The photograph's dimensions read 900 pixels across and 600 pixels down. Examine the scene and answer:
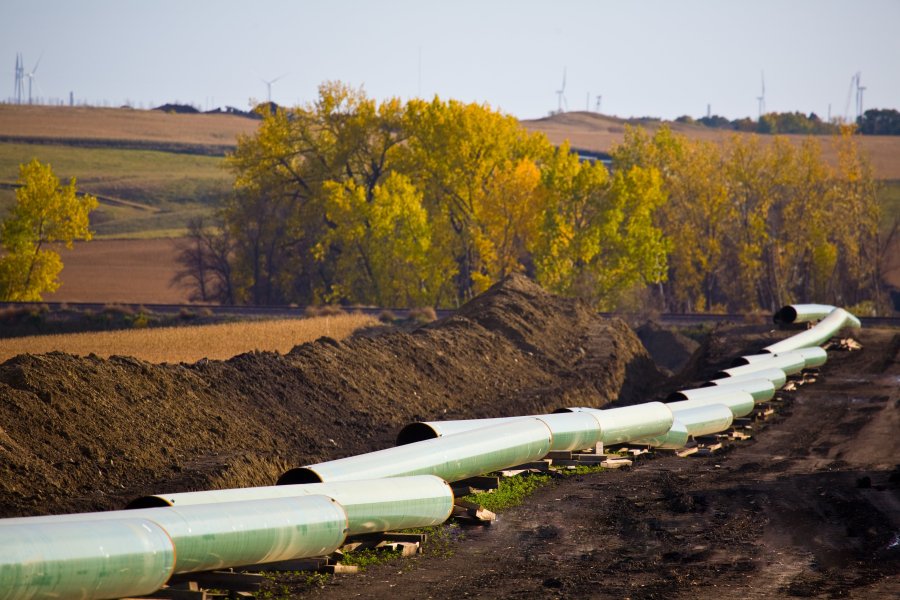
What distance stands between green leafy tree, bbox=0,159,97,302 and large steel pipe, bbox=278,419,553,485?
Answer: 4778 centimetres

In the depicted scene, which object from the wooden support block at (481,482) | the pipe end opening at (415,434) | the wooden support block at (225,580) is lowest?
the wooden support block at (481,482)

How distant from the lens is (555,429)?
16266mm

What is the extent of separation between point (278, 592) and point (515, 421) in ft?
21.0

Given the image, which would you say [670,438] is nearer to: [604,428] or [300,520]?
[604,428]

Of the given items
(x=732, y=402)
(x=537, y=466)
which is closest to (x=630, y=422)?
(x=537, y=466)

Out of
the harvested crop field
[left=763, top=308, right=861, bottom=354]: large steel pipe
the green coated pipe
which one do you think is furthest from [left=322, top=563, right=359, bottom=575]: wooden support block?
[left=763, top=308, right=861, bottom=354]: large steel pipe

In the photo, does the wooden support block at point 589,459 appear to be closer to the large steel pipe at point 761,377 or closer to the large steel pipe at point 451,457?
the large steel pipe at point 451,457

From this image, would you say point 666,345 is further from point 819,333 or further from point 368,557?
point 368,557

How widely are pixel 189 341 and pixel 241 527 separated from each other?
90.4ft

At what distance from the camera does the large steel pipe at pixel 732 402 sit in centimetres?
2053

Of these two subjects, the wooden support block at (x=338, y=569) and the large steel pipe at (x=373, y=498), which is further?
the wooden support block at (x=338, y=569)

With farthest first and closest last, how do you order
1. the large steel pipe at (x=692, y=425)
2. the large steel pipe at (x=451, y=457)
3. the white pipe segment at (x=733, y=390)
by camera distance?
the white pipe segment at (x=733, y=390) < the large steel pipe at (x=692, y=425) < the large steel pipe at (x=451, y=457)

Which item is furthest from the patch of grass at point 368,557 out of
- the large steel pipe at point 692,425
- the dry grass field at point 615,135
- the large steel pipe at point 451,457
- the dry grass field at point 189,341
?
the dry grass field at point 615,135

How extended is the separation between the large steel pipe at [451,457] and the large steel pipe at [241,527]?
5.24ft
